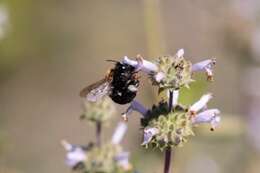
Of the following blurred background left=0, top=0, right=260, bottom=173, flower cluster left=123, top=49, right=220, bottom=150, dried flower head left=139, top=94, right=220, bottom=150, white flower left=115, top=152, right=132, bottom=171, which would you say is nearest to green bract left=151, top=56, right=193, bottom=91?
flower cluster left=123, top=49, right=220, bottom=150

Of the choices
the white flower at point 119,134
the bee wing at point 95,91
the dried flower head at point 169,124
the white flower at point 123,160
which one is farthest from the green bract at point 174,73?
the white flower at point 119,134

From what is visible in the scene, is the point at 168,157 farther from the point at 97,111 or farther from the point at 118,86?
the point at 118,86

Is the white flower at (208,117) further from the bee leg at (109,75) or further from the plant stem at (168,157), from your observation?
the bee leg at (109,75)

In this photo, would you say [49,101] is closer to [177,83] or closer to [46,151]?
[46,151]

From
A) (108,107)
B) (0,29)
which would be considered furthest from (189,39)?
(108,107)

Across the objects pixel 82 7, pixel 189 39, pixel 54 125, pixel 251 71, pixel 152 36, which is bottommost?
pixel 152 36
